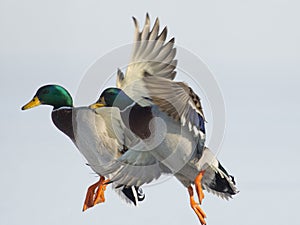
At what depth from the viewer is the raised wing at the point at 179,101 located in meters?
20.7

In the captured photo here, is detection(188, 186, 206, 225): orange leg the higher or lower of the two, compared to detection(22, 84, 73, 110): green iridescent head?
lower

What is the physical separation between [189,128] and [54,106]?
2.89 m

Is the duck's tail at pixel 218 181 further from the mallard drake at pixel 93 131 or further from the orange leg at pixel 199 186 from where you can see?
the mallard drake at pixel 93 131

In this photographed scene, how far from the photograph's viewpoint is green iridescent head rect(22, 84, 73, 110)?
22.3 meters

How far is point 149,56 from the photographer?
22625 millimetres

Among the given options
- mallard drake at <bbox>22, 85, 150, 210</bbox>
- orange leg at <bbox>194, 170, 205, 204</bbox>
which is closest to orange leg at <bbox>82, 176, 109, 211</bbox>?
mallard drake at <bbox>22, 85, 150, 210</bbox>

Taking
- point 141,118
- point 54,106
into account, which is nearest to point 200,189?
point 141,118

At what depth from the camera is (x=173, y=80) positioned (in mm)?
21219

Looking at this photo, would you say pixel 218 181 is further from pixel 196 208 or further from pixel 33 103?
pixel 33 103

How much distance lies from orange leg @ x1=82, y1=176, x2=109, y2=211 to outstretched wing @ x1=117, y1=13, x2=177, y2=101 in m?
1.91

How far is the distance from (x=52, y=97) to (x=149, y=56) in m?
2.08

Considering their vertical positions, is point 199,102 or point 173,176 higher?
point 199,102

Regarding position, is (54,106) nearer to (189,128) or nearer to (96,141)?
(96,141)

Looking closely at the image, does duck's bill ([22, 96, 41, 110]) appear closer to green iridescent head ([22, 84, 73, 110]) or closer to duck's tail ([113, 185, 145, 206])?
green iridescent head ([22, 84, 73, 110])
